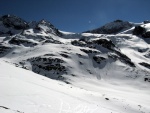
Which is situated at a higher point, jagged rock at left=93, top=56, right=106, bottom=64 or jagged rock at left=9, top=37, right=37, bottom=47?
jagged rock at left=9, top=37, right=37, bottom=47

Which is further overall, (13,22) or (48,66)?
(13,22)

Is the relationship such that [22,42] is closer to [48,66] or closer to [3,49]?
[3,49]

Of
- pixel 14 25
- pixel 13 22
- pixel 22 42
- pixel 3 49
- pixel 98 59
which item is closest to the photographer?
pixel 98 59

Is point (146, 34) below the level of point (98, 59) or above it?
above

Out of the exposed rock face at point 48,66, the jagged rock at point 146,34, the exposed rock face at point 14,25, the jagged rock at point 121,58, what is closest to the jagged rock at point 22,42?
the exposed rock face at point 48,66

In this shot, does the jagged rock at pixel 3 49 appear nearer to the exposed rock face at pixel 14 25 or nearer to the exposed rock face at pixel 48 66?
the exposed rock face at pixel 48 66

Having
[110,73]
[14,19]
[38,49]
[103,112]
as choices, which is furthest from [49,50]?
[14,19]

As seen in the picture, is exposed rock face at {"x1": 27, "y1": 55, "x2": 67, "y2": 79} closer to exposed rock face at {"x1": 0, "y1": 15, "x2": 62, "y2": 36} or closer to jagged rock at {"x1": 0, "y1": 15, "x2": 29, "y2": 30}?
exposed rock face at {"x1": 0, "y1": 15, "x2": 62, "y2": 36}

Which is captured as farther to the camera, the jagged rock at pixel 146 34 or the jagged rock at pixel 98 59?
the jagged rock at pixel 146 34

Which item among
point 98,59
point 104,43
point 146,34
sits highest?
point 146,34

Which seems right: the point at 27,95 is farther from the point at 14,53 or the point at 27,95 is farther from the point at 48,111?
the point at 14,53

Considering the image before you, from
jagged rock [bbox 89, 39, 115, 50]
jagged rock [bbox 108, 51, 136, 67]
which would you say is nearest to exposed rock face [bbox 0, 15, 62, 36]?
jagged rock [bbox 89, 39, 115, 50]

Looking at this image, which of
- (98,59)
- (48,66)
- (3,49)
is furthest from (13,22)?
(48,66)

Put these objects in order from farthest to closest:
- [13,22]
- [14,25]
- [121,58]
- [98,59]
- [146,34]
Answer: [13,22]
[14,25]
[146,34]
[121,58]
[98,59]
